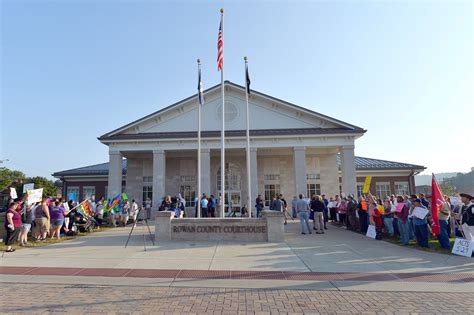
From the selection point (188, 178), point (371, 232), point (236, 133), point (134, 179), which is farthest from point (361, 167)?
point (134, 179)

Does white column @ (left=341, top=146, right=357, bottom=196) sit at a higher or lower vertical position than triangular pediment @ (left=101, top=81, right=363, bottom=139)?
lower

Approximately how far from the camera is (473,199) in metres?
9.58

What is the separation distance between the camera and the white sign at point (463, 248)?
9047mm

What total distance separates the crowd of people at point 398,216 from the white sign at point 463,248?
58 centimetres

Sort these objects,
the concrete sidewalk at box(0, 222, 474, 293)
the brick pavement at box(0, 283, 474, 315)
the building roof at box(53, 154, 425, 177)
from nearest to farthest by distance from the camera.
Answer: the brick pavement at box(0, 283, 474, 315), the concrete sidewalk at box(0, 222, 474, 293), the building roof at box(53, 154, 425, 177)

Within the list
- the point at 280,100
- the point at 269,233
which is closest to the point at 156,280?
the point at 269,233

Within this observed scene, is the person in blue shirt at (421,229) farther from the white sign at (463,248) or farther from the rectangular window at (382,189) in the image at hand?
the rectangular window at (382,189)

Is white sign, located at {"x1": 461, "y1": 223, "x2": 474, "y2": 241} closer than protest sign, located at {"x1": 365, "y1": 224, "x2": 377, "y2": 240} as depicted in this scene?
Yes

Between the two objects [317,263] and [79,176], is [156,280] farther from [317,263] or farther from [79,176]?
[79,176]

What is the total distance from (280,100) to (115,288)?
22.2 m

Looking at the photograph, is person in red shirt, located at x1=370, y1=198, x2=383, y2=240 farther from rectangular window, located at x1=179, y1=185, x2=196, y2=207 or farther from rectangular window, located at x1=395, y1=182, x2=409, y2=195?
rectangular window, located at x1=395, y1=182, x2=409, y2=195

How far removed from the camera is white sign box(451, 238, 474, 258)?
356 inches

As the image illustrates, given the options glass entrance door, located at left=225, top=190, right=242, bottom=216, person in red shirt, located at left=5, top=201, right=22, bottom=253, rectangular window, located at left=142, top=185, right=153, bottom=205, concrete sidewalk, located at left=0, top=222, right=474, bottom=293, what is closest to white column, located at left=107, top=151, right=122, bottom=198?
rectangular window, located at left=142, top=185, right=153, bottom=205

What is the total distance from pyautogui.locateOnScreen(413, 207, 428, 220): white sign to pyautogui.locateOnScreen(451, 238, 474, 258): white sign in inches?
49.1
